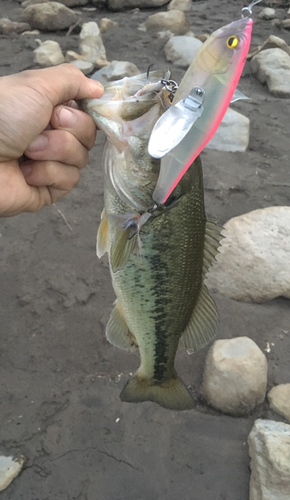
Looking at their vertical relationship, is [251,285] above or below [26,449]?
above

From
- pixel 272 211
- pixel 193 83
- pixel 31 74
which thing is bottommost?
pixel 272 211

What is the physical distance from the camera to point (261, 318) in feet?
11.0

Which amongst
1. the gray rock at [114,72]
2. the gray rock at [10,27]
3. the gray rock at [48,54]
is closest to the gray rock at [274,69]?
the gray rock at [114,72]

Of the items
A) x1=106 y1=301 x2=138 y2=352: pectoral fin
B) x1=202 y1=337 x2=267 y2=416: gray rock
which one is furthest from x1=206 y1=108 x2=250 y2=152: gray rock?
x1=106 y1=301 x2=138 y2=352: pectoral fin

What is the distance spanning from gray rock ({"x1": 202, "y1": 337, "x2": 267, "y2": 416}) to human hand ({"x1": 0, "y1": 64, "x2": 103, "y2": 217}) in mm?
1683

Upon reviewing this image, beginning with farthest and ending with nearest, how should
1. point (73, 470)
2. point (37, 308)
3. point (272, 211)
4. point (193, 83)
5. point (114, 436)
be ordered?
point (272, 211) → point (37, 308) → point (114, 436) → point (73, 470) → point (193, 83)

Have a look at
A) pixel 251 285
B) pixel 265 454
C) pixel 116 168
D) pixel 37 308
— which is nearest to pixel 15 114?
pixel 116 168

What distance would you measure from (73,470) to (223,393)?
1.07 m

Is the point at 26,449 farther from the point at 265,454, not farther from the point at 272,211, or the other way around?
the point at 272,211

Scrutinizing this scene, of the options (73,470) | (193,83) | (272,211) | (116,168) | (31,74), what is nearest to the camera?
(193,83)

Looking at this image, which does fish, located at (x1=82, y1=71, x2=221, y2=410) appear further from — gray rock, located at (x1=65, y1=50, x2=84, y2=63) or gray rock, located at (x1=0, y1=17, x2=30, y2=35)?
gray rock, located at (x1=0, y1=17, x2=30, y2=35)

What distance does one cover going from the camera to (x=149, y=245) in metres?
1.61

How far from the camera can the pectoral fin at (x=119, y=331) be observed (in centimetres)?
198

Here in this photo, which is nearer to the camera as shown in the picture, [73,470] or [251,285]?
[73,470]
